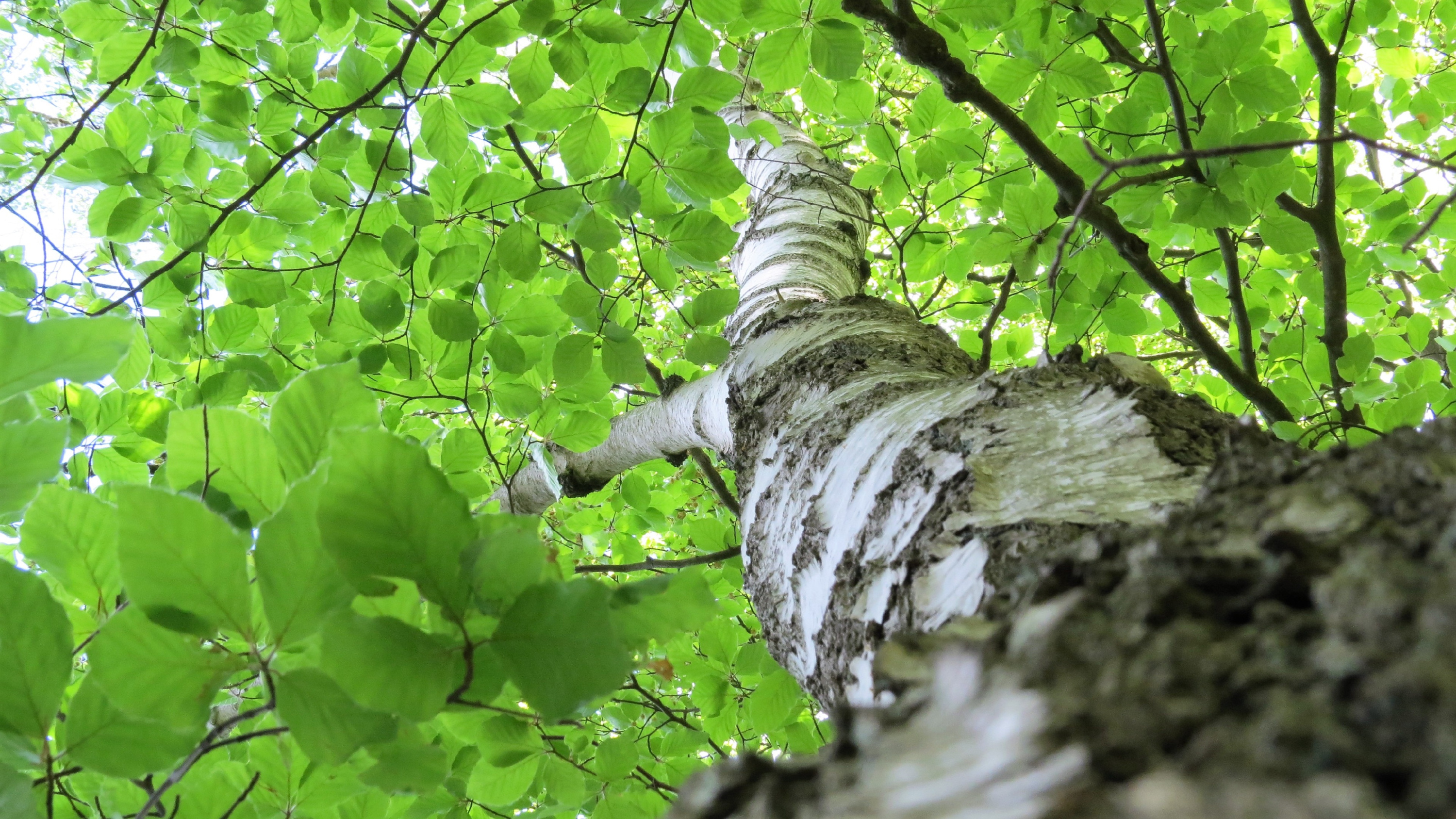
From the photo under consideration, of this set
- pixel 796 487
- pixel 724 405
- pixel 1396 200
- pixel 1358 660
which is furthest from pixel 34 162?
pixel 1396 200

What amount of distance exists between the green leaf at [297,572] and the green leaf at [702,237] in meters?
1.05

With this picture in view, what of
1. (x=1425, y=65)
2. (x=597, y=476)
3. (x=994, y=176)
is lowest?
(x=597, y=476)

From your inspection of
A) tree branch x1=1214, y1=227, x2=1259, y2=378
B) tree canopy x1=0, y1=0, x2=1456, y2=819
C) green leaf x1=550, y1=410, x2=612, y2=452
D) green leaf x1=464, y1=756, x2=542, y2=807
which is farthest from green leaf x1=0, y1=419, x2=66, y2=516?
tree branch x1=1214, y1=227, x2=1259, y2=378

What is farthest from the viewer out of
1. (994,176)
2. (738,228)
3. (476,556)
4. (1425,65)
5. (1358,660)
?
(738,228)

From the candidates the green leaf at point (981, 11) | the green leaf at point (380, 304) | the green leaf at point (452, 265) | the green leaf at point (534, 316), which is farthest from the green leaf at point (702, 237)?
the green leaf at point (981, 11)

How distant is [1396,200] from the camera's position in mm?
2068

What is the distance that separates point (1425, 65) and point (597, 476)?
3049mm

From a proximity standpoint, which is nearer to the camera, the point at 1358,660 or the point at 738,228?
the point at 1358,660

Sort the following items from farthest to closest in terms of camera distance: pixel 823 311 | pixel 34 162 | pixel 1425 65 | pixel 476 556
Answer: pixel 1425 65 < pixel 34 162 < pixel 823 311 < pixel 476 556

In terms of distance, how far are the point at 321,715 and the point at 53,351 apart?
0.29 metres

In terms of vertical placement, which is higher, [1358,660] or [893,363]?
[893,363]

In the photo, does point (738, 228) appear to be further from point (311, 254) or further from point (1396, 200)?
point (1396, 200)

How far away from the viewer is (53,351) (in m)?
0.49

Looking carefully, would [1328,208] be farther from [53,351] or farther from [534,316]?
[53,351]
